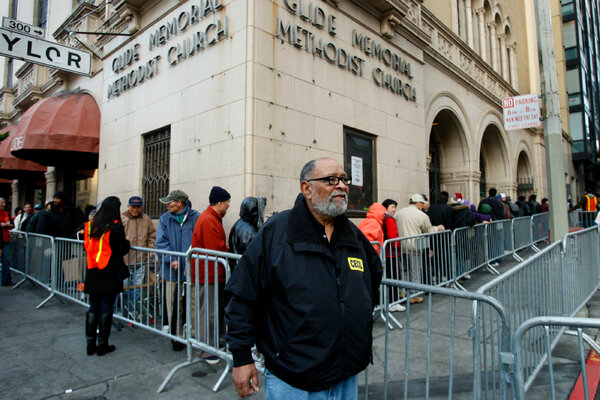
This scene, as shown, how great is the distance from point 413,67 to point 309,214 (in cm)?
869

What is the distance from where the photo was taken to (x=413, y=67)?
31.3 ft

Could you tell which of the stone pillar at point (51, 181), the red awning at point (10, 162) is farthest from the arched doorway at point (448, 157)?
the red awning at point (10, 162)

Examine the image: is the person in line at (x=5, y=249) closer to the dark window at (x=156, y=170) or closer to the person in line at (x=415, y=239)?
the dark window at (x=156, y=170)

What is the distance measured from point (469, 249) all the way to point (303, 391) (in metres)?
6.55

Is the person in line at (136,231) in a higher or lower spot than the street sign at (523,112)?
lower

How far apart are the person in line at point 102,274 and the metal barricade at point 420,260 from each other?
3556 millimetres

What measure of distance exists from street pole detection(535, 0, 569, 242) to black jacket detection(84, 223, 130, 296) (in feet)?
19.1

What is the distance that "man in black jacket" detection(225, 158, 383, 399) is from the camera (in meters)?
1.80

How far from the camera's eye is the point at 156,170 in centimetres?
764

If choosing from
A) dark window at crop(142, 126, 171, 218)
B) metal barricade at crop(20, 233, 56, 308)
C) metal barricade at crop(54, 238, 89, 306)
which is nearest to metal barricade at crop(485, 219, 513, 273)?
dark window at crop(142, 126, 171, 218)

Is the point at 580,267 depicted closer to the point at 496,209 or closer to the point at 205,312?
the point at 496,209

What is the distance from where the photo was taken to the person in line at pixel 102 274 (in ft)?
13.8

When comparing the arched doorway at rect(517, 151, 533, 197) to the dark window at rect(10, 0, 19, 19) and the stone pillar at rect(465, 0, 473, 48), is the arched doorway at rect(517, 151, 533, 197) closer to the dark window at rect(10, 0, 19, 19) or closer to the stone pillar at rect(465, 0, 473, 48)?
the stone pillar at rect(465, 0, 473, 48)

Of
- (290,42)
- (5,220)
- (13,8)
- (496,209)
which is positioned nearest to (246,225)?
(290,42)
